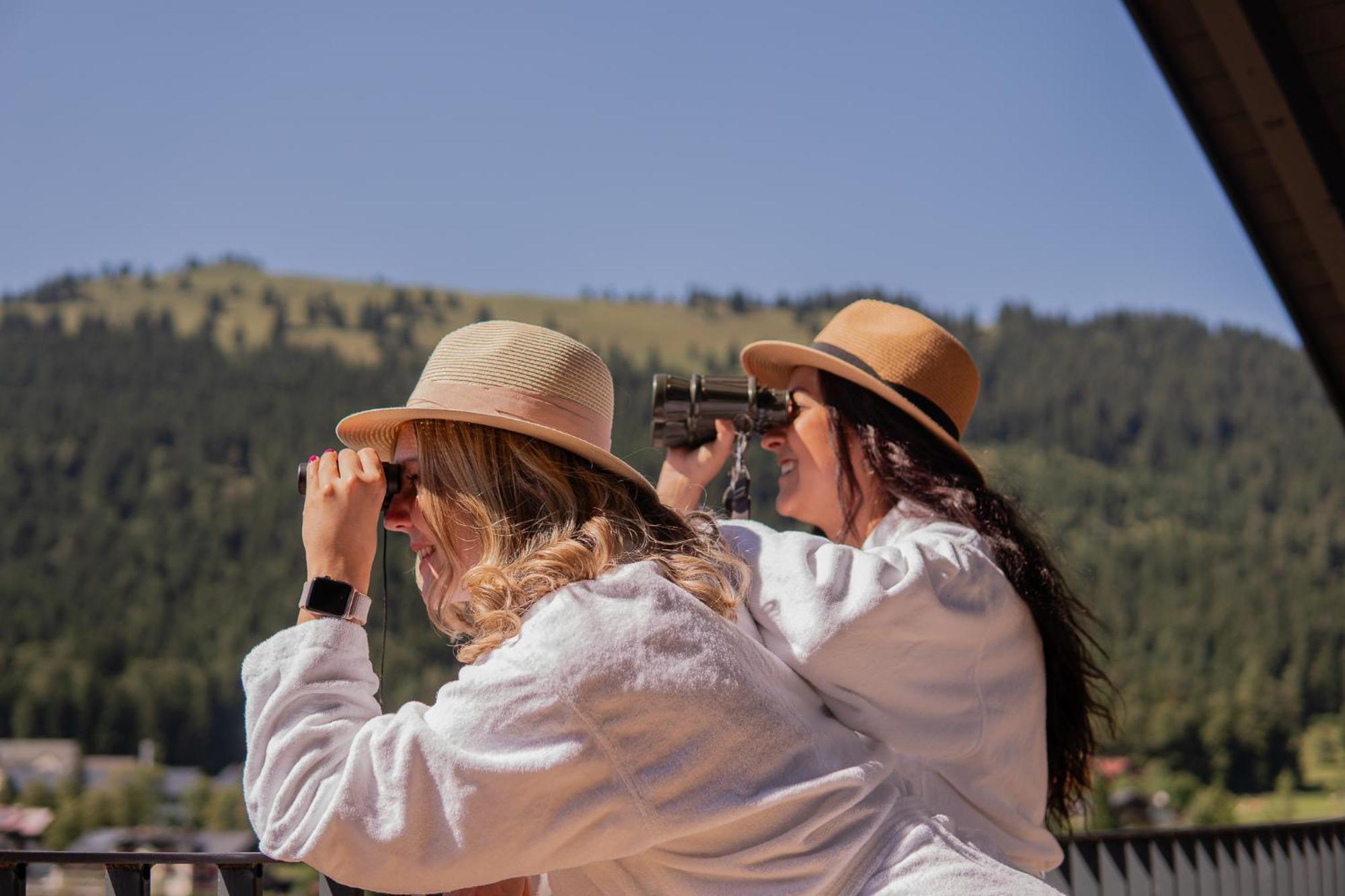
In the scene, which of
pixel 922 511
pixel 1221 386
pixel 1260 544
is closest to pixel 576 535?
pixel 922 511

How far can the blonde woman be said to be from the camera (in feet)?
3.74

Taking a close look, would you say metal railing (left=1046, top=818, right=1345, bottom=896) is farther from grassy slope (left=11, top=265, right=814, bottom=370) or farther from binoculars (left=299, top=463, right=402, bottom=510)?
grassy slope (left=11, top=265, right=814, bottom=370)

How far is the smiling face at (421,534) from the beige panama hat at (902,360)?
779mm

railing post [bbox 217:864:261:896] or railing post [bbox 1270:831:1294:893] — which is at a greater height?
railing post [bbox 217:864:261:896]

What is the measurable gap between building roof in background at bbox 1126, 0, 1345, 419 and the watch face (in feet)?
4.66

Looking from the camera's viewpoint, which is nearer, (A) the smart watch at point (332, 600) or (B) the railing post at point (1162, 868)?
(A) the smart watch at point (332, 600)

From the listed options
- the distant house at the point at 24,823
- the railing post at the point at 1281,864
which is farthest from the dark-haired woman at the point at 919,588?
the distant house at the point at 24,823

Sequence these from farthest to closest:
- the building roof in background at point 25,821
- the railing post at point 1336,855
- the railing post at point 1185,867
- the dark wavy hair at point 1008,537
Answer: the building roof in background at point 25,821
the railing post at point 1336,855
the railing post at point 1185,867
the dark wavy hair at point 1008,537

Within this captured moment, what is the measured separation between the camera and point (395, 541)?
276 ft

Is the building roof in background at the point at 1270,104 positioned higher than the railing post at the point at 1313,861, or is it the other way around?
the building roof in background at the point at 1270,104

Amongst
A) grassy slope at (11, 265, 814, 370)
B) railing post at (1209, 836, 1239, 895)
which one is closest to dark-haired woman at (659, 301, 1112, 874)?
railing post at (1209, 836, 1239, 895)

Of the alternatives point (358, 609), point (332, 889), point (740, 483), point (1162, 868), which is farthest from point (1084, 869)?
point (358, 609)

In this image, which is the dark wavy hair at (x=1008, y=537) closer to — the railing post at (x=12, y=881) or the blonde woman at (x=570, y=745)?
the blonde woman at (x=570, y=745)

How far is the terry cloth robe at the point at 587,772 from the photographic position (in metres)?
1.14
